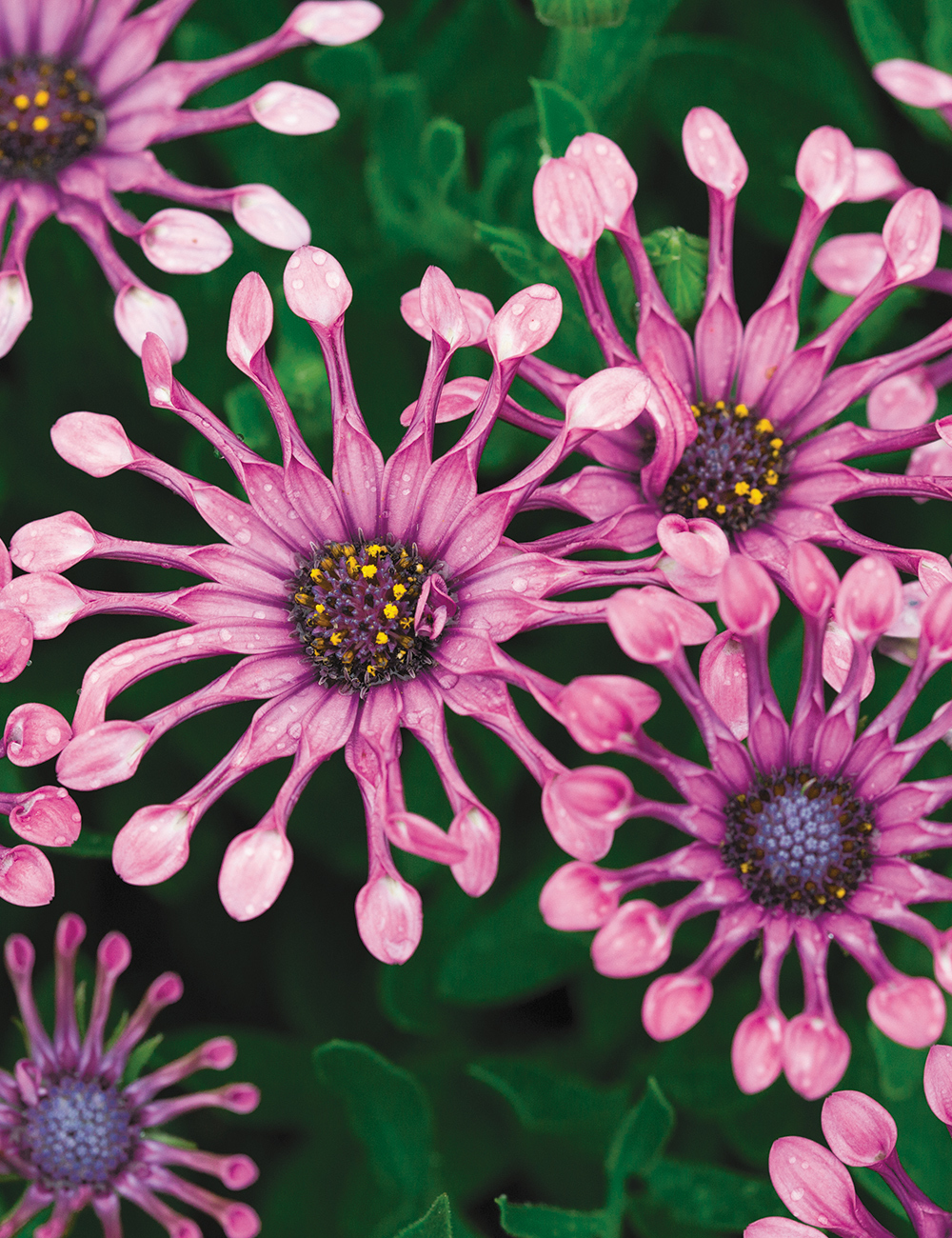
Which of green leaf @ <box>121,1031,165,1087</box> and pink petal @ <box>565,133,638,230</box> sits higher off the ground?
pink petal @ <box>565,133,638,230</box>

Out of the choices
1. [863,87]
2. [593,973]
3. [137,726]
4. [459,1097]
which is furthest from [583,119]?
[459,1097]

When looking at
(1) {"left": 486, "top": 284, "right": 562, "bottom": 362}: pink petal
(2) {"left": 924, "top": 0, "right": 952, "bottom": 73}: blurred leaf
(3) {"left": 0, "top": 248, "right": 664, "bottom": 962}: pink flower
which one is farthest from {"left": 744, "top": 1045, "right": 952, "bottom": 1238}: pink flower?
(2) {"left": 924, "top": 0, "right": 952, "bottom": 73}: blurred leaf

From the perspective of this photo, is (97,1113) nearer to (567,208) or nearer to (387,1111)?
(387,1111)

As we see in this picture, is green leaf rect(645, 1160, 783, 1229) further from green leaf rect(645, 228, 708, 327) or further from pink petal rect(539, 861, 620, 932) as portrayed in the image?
green leaf rect(645, 228, 708, 327)

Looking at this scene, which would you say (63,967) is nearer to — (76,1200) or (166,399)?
(76,1200)

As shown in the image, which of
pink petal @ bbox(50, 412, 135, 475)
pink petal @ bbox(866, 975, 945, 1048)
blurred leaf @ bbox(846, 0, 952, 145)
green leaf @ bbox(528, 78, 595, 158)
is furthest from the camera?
blurred leaf @ bbox(846, 0, 952, 145)

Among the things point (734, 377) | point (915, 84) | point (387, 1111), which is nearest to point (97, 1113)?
point (387, 1111)
